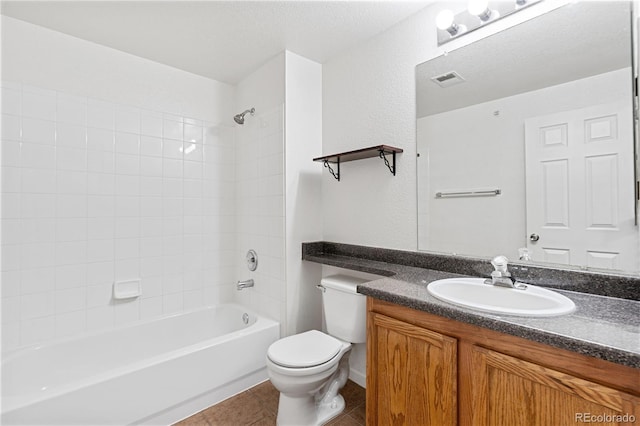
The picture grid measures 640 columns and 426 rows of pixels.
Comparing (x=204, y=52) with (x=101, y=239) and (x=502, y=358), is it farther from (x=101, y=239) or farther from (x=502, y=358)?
(x=502, y=358)

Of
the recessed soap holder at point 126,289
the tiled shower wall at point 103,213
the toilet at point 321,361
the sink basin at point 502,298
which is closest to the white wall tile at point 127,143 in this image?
the tiled shower wall at point 103,213

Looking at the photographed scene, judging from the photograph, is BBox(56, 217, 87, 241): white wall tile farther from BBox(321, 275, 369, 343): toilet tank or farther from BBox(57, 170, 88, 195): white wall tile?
BBox(321, 275, 369, 343): toilet tank

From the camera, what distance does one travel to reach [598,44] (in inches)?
46.3

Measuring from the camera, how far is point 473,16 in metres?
1.51

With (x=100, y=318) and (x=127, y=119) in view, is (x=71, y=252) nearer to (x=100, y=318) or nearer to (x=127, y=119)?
(x=100, y=318)

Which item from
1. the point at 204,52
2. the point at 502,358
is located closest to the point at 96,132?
the point at 204,52

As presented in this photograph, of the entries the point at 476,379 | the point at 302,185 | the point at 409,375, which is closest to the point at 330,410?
the point at 409,375

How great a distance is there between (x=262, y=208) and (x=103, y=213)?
1110 millimetres

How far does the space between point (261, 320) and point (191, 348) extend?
1.79ft

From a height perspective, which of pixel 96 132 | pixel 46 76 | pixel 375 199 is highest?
pixel 46 76

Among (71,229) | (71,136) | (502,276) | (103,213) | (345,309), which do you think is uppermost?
(71,136)

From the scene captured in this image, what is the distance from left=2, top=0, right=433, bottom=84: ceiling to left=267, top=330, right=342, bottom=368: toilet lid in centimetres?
195

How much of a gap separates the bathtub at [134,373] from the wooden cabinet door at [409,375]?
3.19 ft

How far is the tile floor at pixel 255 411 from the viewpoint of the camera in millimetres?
1648
